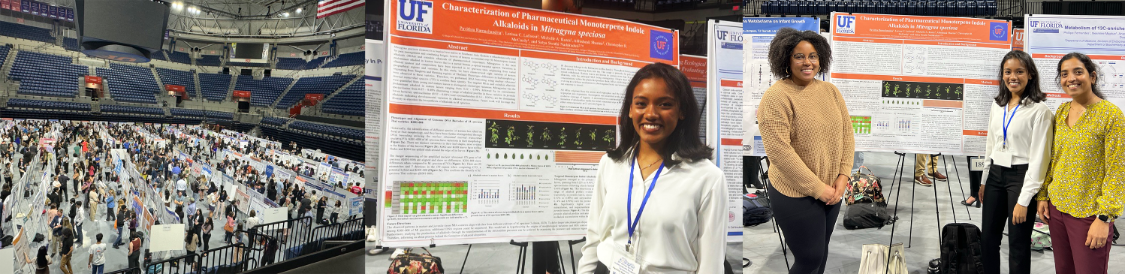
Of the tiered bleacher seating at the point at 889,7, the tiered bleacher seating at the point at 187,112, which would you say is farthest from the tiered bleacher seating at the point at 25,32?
the tiered bleacher seating at the point at 889,7

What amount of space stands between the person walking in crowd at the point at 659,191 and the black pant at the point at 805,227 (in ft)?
2.01

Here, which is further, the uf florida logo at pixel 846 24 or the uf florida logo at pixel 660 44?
the uf florida logo at pixel 846 24

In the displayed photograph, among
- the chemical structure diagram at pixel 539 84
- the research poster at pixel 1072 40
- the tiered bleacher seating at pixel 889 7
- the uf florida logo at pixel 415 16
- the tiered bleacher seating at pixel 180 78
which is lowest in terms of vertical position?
the chemical structure diagram at pixel 539 84

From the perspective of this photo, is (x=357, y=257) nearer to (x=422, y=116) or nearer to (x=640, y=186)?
(x=422, y=116)

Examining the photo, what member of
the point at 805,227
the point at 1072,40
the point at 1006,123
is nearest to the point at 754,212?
the point at 1006,123

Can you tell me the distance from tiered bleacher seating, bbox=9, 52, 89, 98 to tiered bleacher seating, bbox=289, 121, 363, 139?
1152mm

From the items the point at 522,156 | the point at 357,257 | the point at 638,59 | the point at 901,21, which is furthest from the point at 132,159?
the point at 901,21

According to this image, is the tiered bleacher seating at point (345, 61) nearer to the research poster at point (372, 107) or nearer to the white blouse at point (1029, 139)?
the research poster at point (372, 107)

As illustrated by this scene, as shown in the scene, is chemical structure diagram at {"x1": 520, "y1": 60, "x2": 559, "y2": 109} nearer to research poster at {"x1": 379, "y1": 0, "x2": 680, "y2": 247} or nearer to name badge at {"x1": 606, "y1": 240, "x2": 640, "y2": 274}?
research poster at {"x1": 379, "y1": 0, "x2": 680, "y2": 247}

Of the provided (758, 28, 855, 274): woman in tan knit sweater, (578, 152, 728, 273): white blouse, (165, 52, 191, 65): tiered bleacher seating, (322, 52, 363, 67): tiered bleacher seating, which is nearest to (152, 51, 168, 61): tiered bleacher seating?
(165, 52, 191, 65): tiered bleacher seating

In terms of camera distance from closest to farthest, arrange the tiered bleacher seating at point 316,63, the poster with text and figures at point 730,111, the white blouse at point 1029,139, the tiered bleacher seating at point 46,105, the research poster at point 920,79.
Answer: the poster with text and figures at point 730,111 → the tiered bleacher seating at point 46,105 → the white blouse at point 1029,139 → the tiered bleacher seating at point 316,63 → the research poster at point 920,79

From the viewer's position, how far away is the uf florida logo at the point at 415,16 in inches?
69.4

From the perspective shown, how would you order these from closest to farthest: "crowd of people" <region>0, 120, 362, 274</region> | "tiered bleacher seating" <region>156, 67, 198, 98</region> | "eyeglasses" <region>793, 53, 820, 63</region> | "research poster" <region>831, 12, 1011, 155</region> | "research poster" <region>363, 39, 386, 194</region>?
A: "eyeglasses" <region>793, 53, 820, 63</region> < "crowd of people" <region>0, 120, 362, 274</region> < "research poster" <region>363, 39, 386, 194</region> < "tiered bleacher seating" <region>156, 67, 198, 98</region> < "research poster" <region>831, 12, 1011, 155</region>

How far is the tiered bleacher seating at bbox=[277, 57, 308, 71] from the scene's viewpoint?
3574 millimetres
